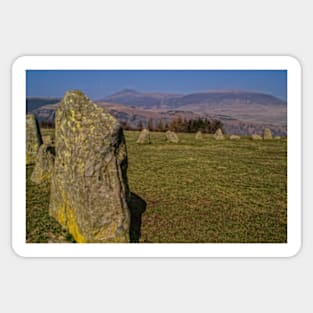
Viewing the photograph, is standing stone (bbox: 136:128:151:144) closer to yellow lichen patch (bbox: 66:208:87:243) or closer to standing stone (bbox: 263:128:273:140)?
standing stone (bbox: 263:128:273:140)

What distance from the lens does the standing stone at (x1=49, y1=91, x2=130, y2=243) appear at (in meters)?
4.08

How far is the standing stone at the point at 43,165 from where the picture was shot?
5441 mm

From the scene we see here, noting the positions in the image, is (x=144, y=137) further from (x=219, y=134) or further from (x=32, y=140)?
(x=32, y=140)

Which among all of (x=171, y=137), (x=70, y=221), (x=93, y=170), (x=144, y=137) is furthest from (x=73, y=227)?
(x=171, y=137)

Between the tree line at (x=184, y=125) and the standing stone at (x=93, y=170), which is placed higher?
the tree line at (x=184, y=125)

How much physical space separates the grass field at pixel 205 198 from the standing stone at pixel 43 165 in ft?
0.40

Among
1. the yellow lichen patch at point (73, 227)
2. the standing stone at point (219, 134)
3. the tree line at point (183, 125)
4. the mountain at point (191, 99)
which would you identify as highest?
the mountain at point (191, 99)

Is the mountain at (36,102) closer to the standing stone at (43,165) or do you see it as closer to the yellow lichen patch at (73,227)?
the standing stone at (43,165)

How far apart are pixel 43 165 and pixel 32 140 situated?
2.69 ft

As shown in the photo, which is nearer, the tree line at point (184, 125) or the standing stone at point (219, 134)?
the tree line at point (184, 125)

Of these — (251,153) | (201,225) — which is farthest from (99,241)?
(251,153)

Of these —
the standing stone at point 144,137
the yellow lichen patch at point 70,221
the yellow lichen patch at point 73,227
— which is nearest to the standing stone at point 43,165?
the yellow lichen patch at point 70,221
